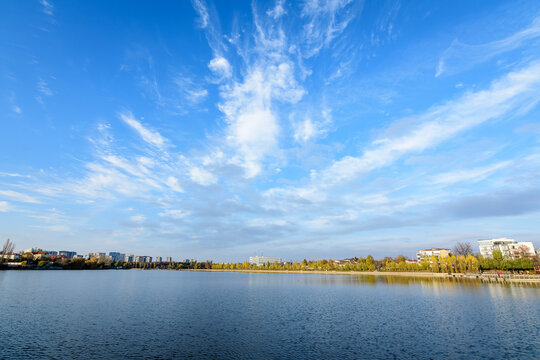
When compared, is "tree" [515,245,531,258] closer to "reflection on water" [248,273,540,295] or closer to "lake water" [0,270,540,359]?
"reflection on water" [248,273,540,295]

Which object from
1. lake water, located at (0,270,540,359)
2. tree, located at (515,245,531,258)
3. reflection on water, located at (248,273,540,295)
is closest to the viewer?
lake water, located at (0,270,540,359)

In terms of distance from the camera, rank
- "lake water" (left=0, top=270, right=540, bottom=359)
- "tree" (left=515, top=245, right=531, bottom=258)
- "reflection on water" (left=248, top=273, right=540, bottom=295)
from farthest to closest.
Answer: "tree" (left=515, top=245, right=531, bottom=258) < "reflection on water" (left=248, top=273, right=540, bottom=295) < "lake water" (left=0, top=270, right=540, bottom=359)

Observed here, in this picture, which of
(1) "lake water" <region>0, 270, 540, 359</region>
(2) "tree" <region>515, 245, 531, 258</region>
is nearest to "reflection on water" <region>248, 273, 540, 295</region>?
(1) "lake water" <region>0, 270, 540, 359</region>

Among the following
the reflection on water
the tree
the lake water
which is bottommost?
the lake water

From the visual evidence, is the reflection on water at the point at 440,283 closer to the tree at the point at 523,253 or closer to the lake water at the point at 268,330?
the lake water at the point at 268,330

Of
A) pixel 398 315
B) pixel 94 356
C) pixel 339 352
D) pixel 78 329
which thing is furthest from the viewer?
pixel 398 315

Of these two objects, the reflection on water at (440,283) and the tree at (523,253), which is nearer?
the reflection on water at (440,283)

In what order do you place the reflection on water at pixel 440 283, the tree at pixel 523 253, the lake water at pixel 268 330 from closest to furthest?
the lake water at pixel 268 330, the reflection on water at pixel 440 283, the tree at pixel 523 253

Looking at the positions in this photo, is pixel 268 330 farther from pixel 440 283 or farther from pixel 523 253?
pixel 523 253

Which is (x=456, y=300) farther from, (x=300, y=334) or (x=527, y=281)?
(x=527, y=281)

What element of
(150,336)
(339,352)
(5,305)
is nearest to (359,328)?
(339,352)

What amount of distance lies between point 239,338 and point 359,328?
51.5ft

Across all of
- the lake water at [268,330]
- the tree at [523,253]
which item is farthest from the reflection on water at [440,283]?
the tree at [523,253]

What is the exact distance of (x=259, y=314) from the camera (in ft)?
143
